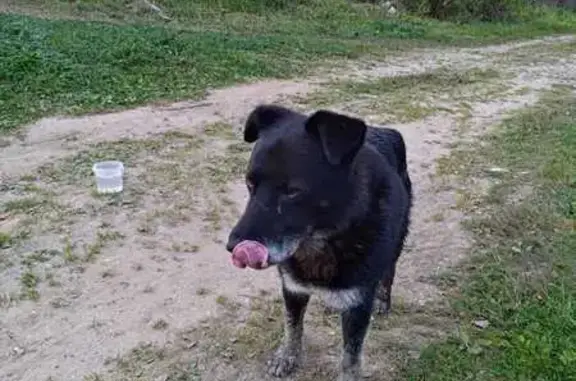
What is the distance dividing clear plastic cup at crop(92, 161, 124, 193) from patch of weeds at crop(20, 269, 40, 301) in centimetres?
101

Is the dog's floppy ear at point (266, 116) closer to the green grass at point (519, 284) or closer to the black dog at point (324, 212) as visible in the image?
the black dog at point (324, 212)

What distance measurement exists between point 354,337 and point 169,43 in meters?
6.60

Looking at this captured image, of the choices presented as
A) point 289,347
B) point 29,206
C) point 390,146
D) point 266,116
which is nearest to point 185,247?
point 29,206

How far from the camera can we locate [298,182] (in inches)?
79.9

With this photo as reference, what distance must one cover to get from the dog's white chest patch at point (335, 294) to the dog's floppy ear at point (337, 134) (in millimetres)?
535

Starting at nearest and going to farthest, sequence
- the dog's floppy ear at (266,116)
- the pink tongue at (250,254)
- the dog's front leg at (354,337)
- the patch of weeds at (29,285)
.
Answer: the pink tongue at (250,254) → the dog's floppy ear at (266,116) → the dog's front leg at (354,337) → the patch of weeds at (29,285)

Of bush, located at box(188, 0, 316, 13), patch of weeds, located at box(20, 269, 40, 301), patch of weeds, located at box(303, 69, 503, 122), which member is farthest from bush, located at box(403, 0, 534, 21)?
patch of weeds, located at box(20, 269, 40, 301)

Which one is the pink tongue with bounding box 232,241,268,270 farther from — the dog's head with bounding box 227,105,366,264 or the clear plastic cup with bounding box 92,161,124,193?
the clear plastic cup with bounding box 92,161,124,193

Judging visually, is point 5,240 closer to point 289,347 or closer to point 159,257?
point 159,257

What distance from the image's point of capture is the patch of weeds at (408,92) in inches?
269

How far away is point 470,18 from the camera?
1591 cm

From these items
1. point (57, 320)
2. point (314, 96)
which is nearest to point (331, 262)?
point (57, 320)

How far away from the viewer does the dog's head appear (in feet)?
6.63

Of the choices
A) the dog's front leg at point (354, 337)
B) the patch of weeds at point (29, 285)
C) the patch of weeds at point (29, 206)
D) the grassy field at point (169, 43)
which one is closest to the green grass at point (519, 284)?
the dog's front leg at point (354, 337)
